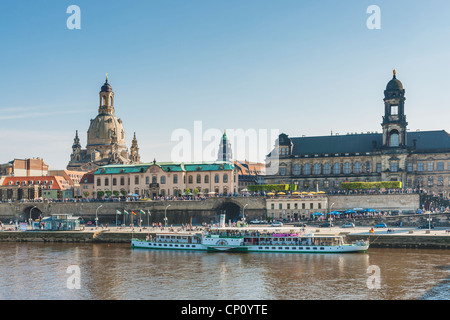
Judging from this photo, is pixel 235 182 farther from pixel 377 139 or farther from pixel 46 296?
pixel 46 296

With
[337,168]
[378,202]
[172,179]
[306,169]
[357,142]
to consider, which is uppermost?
[357,142]

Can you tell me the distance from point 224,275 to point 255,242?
17927mm

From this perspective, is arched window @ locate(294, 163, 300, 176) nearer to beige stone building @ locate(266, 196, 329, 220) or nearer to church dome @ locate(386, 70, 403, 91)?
beige stone building @ locate(266, 196, 329, 220)

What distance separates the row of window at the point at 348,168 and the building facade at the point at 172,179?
12902 millimetres

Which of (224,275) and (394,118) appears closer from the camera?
(224,275)

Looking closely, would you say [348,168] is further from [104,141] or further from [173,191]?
[104,141]

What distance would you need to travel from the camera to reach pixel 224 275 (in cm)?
4853

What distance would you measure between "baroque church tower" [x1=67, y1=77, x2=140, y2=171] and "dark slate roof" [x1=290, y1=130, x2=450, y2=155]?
58212 millimetres

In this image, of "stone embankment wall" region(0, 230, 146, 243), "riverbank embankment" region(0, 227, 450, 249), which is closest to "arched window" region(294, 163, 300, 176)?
"riverbank embankment" region(0, 227, 450, 249)

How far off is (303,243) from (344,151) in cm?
4147

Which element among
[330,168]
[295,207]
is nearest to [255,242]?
[295,207]

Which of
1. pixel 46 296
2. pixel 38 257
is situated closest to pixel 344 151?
pixel 38 257

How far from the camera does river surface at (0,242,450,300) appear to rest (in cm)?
4081

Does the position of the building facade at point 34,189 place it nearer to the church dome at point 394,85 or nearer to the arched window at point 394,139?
the arched window at point 394,139
